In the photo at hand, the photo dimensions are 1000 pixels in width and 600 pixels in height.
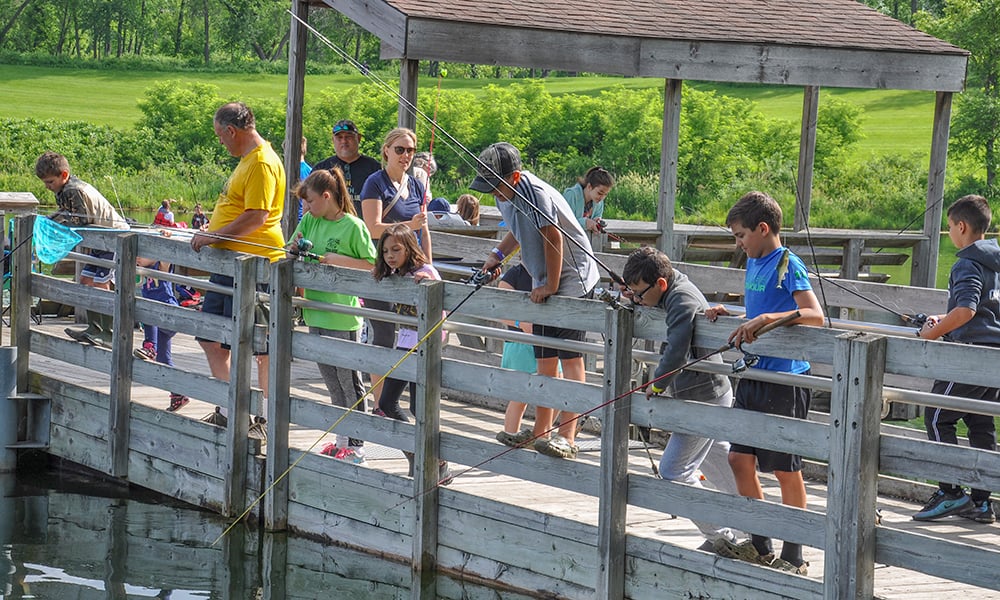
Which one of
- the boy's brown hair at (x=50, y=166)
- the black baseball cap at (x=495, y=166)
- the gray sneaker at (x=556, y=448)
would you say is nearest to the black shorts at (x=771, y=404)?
the gray sneaker at (x=556, y=448)

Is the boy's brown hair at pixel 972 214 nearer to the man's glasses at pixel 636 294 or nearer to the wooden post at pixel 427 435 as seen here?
the man's glasses at pixel 636 294

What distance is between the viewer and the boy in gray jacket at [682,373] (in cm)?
561

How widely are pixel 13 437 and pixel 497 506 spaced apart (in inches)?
162

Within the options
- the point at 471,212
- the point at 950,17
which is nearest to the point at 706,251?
the point at 471,212

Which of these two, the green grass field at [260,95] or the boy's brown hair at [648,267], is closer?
the boy's brown hair at [648,267]

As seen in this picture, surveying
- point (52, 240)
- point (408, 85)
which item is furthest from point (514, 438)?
point (408, 85)

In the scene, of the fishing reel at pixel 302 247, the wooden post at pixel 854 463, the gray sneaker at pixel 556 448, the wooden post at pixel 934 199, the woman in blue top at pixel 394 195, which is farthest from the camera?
the wooden post at pixel 934 199

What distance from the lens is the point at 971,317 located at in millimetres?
6434

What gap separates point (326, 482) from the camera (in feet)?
23.9

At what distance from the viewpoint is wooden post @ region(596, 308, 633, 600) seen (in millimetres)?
5809

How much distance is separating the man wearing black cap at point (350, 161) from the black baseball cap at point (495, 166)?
2593mm

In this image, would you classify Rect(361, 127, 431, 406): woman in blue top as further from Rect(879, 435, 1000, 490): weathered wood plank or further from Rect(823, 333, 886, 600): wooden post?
Rect(879, 435, 1000, 490): weathered wood plank

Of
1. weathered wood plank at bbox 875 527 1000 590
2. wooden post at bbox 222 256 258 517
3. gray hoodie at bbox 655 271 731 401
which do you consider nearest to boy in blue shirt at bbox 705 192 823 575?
gray hoodie at bbox 655 271 731 401

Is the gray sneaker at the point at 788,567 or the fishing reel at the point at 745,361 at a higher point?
the fishing reel at the point at 745,361
